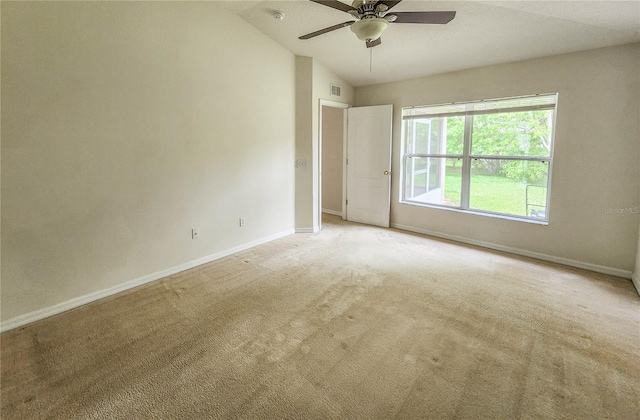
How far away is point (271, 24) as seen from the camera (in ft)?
12.9

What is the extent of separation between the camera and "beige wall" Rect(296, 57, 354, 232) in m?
4.74

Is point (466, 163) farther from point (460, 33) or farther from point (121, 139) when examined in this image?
point (121, 139)

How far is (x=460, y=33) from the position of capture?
3506mm

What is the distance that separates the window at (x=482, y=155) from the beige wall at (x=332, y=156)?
4.89 ft

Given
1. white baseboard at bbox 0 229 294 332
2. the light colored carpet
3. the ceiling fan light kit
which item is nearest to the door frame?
white baseboard at bbox 0 229 294 332

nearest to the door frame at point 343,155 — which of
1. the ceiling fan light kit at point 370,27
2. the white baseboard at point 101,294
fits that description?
the white baseboard at point 101,294

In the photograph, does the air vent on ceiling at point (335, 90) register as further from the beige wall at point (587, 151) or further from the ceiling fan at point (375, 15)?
the ceiling fan at point (375, 15)

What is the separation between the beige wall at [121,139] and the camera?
7.93ft

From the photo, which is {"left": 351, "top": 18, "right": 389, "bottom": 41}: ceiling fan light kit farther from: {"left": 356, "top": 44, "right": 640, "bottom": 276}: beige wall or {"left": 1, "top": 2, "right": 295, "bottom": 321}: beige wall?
{"left": 356, "top": 44, "right": 640, "bottom": 276}: beige wall

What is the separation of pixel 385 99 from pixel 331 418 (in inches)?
188

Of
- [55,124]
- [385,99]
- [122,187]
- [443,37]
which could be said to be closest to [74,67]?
[55,124]

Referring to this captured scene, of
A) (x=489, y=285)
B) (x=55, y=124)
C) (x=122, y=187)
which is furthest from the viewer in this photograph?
(x=489, y=285)

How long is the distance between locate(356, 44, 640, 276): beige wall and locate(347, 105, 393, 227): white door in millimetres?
1471

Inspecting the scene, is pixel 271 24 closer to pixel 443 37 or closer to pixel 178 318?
pixel 443 37
